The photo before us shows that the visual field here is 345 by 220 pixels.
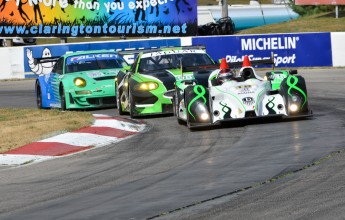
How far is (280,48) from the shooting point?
105 ft

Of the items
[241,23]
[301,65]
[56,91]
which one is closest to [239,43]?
[301,65]

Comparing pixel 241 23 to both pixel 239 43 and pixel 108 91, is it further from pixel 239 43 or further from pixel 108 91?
pixel 108 91

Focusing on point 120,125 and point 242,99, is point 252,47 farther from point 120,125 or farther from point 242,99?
point 242,99

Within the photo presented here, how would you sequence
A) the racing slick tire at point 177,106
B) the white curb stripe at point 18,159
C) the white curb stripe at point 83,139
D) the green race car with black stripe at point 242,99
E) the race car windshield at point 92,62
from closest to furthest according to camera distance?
1. the white curb stripe at point 18,159
2. the white curb stripe at point 83,139
3. the green race car with black stripe at point 242,99
4. the racing slick tire at point 177,106
5. the race car windshield at point 92,62

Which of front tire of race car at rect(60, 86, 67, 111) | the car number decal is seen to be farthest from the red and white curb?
front tire of race car at rect(60, 86, 67, 111)

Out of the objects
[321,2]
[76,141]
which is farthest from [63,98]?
[321,2]

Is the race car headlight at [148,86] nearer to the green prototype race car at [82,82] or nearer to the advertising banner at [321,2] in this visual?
the green prototype race car at [82,82]

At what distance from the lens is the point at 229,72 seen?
50.5ft

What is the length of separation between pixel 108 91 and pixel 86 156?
7.41m

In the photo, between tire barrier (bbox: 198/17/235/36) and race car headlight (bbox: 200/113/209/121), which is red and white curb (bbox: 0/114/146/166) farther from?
tire barrier (bbox: 198/17/235/36)

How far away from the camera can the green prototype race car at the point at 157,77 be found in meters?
17.6

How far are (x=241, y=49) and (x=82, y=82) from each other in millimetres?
13075

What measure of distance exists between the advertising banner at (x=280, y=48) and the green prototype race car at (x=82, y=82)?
11.2m

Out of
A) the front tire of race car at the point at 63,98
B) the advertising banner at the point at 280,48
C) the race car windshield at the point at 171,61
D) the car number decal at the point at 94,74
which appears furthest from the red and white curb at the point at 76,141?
the advertising banner at the point at 280,48
